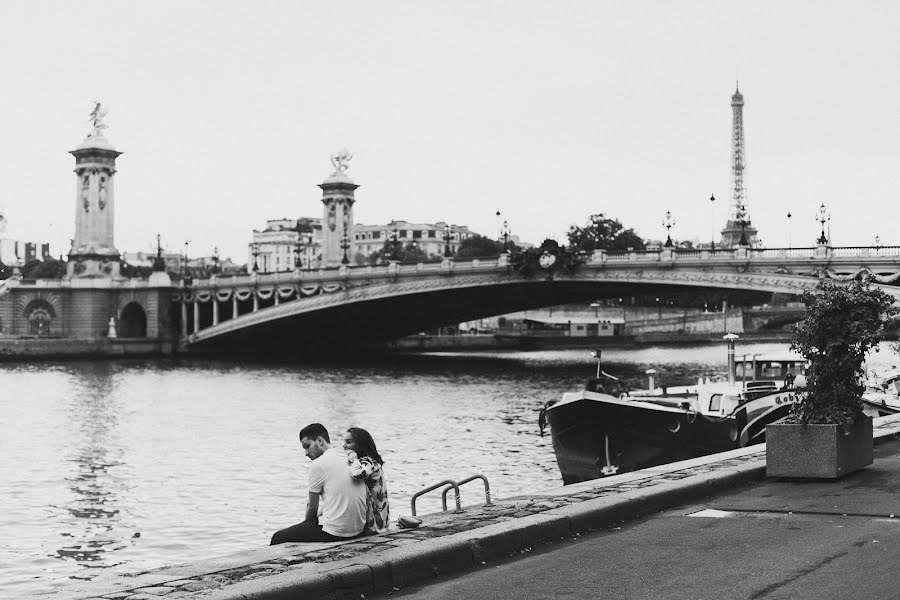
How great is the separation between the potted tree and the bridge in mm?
36876

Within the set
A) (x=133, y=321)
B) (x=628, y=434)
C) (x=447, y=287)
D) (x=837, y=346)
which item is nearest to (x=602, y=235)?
(x=133, y=321)

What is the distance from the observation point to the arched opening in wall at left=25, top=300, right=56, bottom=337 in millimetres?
89500

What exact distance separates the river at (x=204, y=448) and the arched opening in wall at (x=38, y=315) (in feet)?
58.8

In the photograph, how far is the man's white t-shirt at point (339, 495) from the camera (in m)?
11.8

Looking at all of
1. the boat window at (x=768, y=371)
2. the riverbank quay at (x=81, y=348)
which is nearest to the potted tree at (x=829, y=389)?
the boat window at (x=768, y=371)

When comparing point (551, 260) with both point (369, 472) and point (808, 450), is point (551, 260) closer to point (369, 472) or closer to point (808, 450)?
point (808, 450)

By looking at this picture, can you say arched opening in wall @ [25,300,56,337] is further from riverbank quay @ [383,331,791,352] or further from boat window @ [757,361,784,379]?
boat window @ [757,361,784,379]

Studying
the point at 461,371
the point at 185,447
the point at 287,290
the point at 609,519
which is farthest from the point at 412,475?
the point at 287,290

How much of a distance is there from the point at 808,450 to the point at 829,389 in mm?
754

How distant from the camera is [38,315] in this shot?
294 ft

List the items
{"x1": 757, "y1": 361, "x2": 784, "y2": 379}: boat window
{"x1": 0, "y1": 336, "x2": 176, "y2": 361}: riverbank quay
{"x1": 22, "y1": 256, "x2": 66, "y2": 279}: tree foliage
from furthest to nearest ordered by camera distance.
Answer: {"x1": 22, "y1": 256, "x2": 66, "y2": 279}: tree foliage → {"x1": 0, "y1": 336, "x2": 176, "y2": 361}: riverbank quay → {"x1": 757, "y1": 361, "x2": 784, "y2": 379}: boat window

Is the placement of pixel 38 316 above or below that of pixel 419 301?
below

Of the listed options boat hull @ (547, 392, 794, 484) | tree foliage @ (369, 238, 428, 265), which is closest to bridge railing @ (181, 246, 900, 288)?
boat hull @ (547, 392, 794, 484)

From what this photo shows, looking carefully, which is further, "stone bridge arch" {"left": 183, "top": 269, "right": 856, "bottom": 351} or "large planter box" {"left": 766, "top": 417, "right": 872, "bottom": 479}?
"stone bridge arch" {"left": 183, "top": 269, "right": 856, "bottom": 351}
